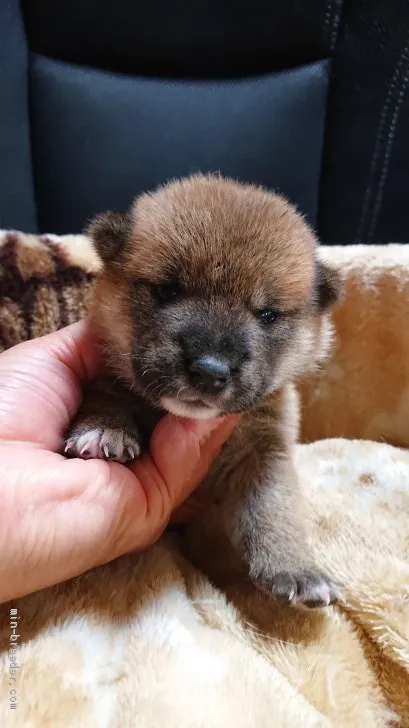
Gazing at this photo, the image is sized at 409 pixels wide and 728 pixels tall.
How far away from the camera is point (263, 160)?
281 cm

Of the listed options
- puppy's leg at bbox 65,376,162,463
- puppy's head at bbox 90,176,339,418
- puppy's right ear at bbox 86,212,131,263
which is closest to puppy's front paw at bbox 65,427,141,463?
puppy's leg at bbox 65,376,162,463

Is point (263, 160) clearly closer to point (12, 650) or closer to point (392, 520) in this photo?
point (392, 520)

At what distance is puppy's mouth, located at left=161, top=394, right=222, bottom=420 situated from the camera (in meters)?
1.39

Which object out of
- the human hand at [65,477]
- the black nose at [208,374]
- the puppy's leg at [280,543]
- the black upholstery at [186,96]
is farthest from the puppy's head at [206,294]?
the black upholstery at [186,96]

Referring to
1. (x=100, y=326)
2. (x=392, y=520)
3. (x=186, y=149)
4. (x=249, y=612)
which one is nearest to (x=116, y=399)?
(x=100, y=326)

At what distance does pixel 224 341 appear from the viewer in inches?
54.7

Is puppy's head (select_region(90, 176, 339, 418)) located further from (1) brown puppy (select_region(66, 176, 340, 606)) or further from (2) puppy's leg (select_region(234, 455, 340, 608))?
(2) puppy's leg (select_region(234, 455, 340, 608))

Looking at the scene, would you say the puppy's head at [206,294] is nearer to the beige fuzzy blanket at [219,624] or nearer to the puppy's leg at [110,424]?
the puppy's leg at [110,424]

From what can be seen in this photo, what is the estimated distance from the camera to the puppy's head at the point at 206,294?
140cm

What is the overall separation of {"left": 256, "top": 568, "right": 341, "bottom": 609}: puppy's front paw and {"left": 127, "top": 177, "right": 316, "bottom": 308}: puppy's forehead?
627 millimetres

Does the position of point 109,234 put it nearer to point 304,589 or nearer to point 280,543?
point 280,543

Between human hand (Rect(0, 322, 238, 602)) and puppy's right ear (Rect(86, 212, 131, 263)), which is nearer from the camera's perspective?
human hand (Rect(0, 322, 238, 602))

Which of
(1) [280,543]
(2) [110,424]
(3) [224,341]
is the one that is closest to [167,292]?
(3) [224,341]

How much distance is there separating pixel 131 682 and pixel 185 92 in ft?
7.44
